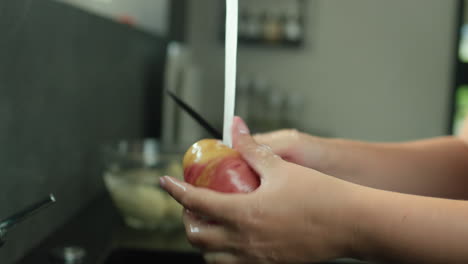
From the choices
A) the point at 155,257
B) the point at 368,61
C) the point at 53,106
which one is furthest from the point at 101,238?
the point at 368,61

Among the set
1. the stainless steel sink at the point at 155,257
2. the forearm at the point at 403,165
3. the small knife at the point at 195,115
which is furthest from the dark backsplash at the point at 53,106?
the forearm at the point at 403,165

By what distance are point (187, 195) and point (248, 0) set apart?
288 cm

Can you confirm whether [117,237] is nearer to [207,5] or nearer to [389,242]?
[389,242]

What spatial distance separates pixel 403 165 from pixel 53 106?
0.63 m

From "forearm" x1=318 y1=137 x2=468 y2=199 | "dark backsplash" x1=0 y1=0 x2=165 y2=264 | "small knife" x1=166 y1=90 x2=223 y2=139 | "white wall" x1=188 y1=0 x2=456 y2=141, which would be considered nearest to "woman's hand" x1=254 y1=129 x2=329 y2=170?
"forearm" x1=318 y1=137 x2=468 y2=199

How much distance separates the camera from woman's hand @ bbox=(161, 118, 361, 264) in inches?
19.6

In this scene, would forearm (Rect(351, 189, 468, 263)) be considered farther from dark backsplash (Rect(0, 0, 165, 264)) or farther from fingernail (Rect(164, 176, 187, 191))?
dark backsplash (Rect(0, 0, 165, 264))

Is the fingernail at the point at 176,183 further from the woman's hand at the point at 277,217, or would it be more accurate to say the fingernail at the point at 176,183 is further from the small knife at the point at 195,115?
the small knife at the point at 195,115

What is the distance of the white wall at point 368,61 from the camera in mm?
3232

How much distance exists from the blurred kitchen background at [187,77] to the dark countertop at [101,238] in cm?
2

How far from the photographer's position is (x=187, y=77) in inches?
69.2

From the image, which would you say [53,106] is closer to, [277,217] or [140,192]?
[140,192]

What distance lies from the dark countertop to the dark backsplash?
2cm

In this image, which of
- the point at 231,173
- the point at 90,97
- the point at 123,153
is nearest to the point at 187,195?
the point at 231,173
